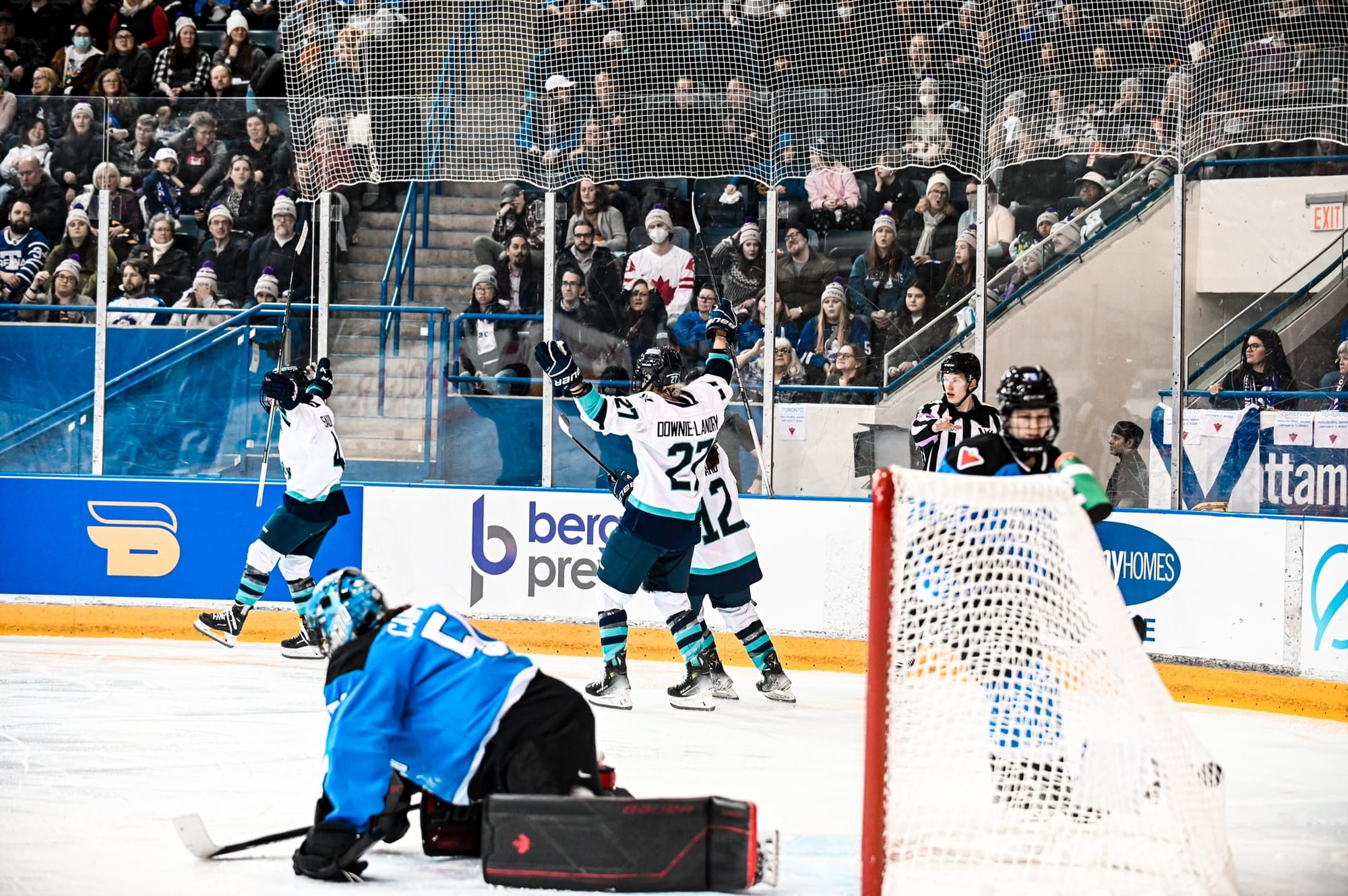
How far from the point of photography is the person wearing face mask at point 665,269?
26.4ft

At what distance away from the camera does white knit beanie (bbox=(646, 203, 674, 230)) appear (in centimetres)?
812

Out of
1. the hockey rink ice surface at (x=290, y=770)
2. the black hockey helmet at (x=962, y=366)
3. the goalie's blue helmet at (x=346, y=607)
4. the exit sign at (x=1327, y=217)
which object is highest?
the exit sign at (x=1327, y=217)

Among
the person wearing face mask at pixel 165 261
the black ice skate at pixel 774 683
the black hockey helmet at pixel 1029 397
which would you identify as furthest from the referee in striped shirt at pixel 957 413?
the person wearing face mask at pixel 165 261

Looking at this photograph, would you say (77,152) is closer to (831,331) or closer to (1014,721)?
(831,331)

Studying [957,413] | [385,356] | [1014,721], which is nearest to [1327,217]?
[957,413]

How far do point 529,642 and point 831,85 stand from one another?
3.29 metres

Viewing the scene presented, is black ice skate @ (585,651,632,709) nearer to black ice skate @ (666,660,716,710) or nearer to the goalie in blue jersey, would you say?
black ice skate @ (666,660,716,710)

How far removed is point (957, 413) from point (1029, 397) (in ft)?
6.77

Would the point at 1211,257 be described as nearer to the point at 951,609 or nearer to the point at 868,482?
the point at 868,482

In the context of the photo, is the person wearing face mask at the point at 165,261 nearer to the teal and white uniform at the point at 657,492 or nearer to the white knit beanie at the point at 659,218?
the white knit beanie at the point at 659,218

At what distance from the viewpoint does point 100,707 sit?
6.29 meters

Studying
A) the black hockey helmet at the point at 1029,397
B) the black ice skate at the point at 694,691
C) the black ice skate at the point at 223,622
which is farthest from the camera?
the black ice skate at the point at 223,622

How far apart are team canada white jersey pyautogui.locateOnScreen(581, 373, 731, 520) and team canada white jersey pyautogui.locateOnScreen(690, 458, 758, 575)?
24 cm

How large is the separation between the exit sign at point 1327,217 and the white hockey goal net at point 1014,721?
4.40 m
